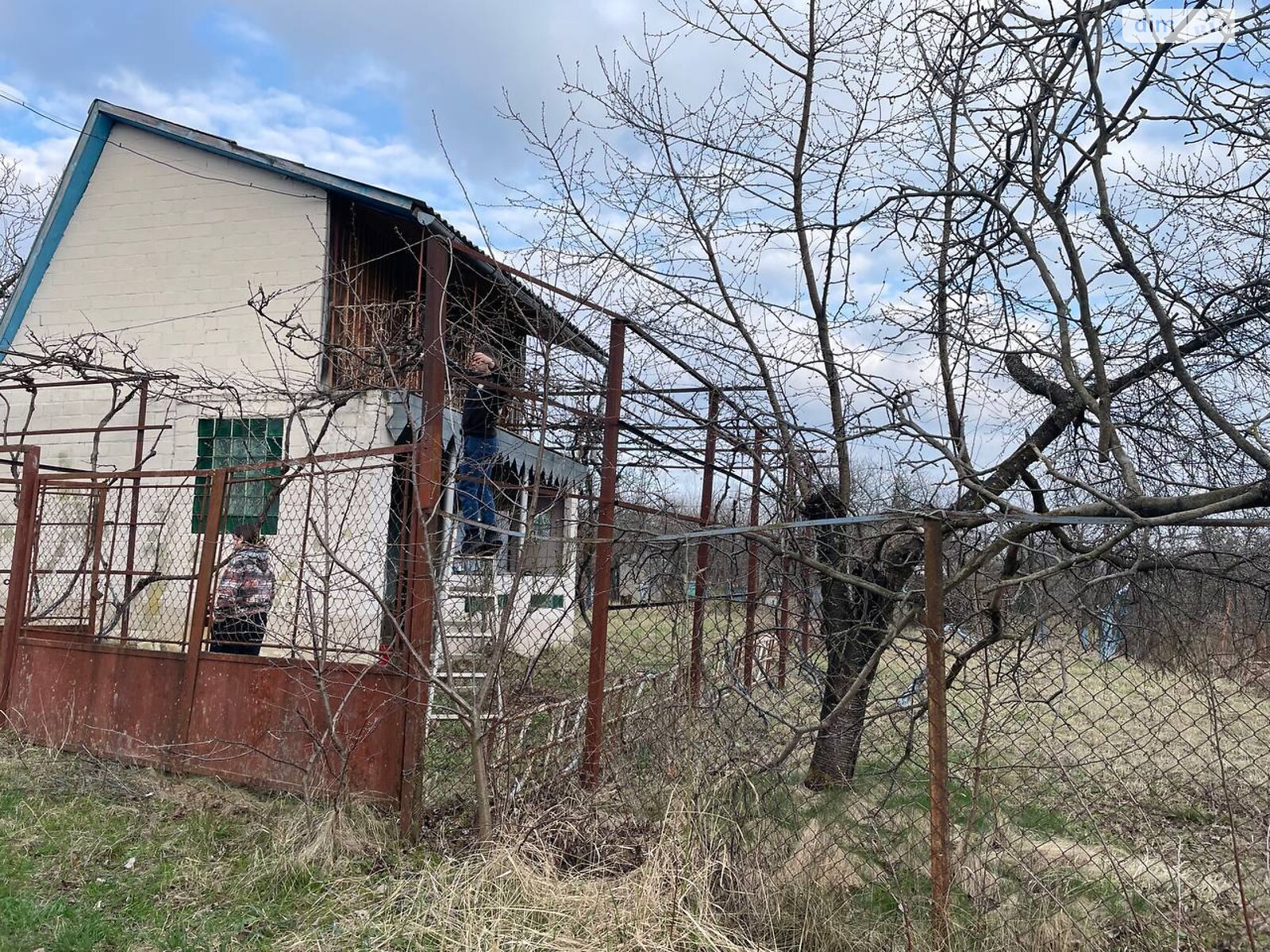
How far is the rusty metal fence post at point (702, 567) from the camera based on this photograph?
4059mm

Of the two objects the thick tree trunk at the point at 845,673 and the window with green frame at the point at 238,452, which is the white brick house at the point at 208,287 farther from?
the thick tree trunk at the point at 845,673

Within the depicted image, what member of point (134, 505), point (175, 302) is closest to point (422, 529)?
point (134, 505)

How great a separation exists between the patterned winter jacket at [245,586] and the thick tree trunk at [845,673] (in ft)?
12.8

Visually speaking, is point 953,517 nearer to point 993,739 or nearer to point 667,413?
point 993,739

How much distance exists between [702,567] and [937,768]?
2.79 metres

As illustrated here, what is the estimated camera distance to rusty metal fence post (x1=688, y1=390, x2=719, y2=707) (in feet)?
13.3

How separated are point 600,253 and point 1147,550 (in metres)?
3.79

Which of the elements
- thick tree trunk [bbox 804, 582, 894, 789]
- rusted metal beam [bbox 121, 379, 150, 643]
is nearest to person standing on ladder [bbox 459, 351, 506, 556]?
thick tree trunk [bbox 804, 582, 894, 789]

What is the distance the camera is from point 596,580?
4.81 m

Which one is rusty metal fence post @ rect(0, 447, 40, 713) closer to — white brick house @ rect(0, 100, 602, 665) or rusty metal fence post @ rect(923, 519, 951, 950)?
white brick house @ rect(0, 100, 602, 665)

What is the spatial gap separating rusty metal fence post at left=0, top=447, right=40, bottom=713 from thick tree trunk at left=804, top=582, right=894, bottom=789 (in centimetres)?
591

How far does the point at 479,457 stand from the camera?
693cm

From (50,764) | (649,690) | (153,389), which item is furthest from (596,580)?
(153,389)

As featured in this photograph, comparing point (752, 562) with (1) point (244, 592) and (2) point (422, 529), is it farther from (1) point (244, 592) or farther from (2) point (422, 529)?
(1) point (244, 592)
